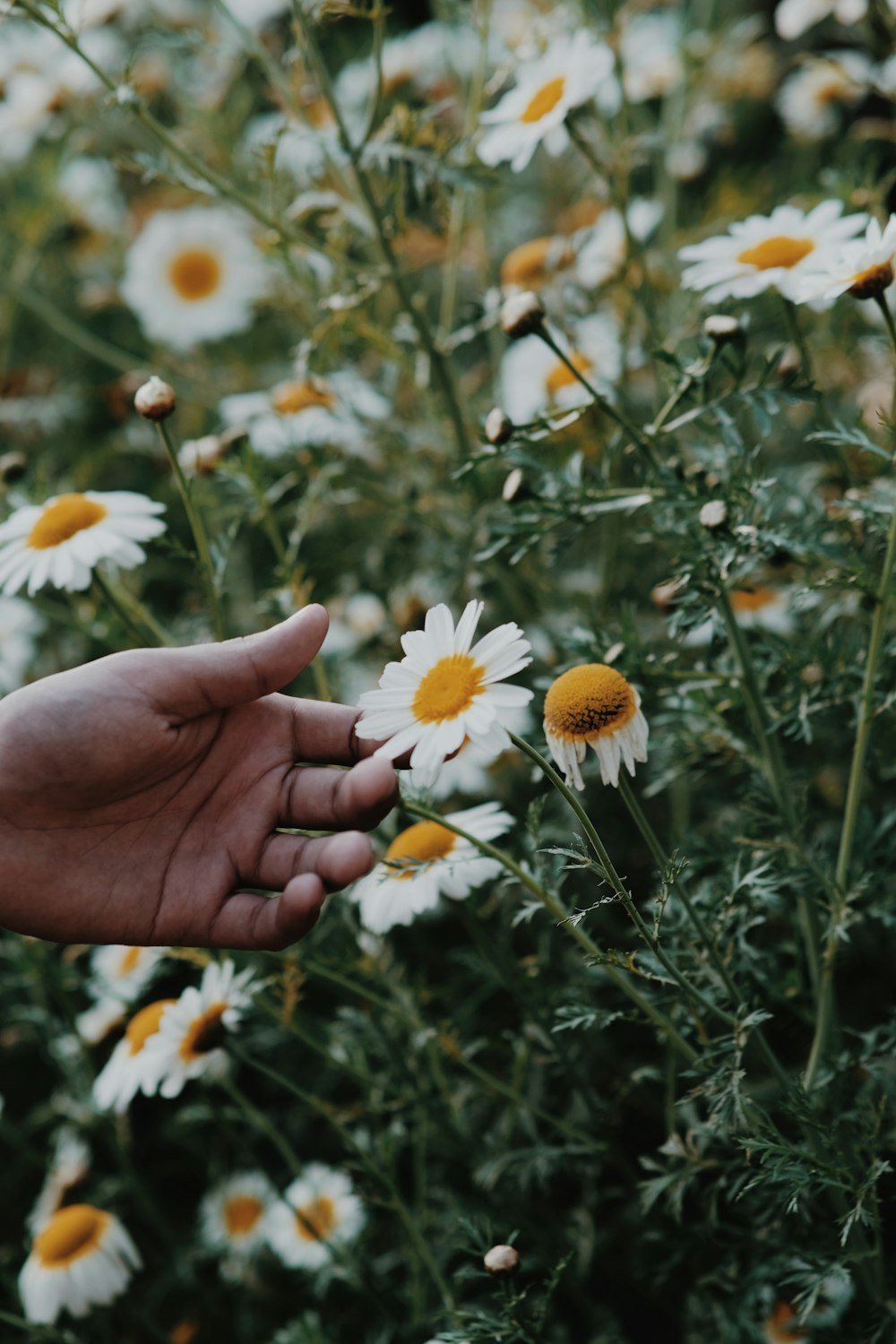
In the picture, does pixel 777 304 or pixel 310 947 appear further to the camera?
pixel 310 947

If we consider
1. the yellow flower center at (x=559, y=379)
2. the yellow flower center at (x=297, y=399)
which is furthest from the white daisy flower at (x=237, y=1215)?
the yellow flower center at (x=559, y=379)

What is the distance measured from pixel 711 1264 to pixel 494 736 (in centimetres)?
115

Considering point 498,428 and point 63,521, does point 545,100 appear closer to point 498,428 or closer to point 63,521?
point 498,428

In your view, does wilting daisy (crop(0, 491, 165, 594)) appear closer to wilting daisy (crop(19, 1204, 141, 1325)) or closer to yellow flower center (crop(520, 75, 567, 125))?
yellow flower center (crop(520, 75, 567, 125))

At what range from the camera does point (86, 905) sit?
1.56 meters

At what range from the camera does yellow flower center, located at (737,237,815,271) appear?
65.7 inches

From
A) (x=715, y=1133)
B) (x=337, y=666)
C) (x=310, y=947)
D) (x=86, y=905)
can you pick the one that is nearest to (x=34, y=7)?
(x=337, y=666)

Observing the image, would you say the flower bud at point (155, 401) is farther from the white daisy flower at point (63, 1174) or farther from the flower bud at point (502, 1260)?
the white daisy flower at point (63, 1174)

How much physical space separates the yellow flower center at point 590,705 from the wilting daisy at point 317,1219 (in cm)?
105

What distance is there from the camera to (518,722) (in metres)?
2.13

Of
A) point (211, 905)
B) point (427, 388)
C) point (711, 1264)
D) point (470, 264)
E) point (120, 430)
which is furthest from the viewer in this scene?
point (120, 430)

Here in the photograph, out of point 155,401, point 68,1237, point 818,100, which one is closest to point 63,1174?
point 68,1237

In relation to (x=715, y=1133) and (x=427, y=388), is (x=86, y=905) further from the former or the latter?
(x=427, y=388)

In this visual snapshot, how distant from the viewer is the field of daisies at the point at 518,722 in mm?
1474
